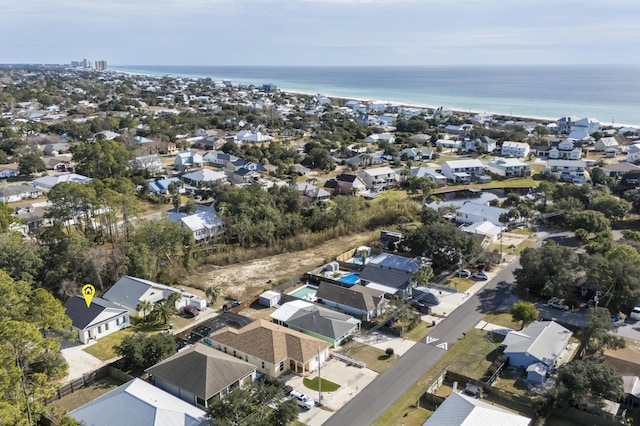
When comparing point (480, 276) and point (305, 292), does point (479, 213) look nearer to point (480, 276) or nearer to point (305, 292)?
point (480, 276)

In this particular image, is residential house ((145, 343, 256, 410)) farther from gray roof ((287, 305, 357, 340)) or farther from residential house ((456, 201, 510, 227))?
residential house ((456, 201, 510, 227))

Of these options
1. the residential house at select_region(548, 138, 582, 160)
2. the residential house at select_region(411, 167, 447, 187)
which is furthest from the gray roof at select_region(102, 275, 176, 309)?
the residential house at select_region(548, 138, 582, 160)

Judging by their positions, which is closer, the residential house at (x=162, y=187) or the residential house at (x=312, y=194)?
the residential house at (x=312, y=194)

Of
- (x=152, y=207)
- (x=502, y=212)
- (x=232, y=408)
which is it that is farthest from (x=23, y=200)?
(x=502, y=212)

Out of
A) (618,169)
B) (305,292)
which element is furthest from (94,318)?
(618,169)

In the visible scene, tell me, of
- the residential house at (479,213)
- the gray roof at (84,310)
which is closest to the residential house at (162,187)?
the gray roof at (84,310)

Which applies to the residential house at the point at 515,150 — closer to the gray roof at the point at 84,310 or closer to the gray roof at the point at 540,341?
the gray roof at the point at 540,341
